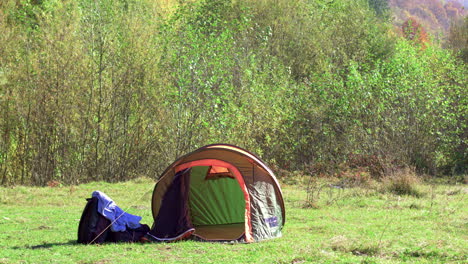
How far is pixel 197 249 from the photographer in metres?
9.47

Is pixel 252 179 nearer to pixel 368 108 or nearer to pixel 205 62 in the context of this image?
pixel 205 62

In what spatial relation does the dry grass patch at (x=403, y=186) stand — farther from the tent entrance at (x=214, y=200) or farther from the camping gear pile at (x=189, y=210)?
the camping gear pile at (x=189, y=210)

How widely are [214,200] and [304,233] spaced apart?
2325 millimetres

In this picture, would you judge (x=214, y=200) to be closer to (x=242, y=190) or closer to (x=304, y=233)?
(x=242, y=190)

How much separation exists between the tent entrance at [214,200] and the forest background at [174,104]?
28.6 ft

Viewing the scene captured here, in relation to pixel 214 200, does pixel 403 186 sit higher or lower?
higher

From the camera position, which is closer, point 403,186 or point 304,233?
point 304,233

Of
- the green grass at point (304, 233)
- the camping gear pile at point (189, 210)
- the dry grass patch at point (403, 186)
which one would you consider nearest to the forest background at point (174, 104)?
the dry grass patch at point (403, 186)

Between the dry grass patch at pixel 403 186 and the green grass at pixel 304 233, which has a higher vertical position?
the dry grass patch at pixel 403 186

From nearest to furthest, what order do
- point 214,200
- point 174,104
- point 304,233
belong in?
point 304,233 → point 214,200 → point 174,104

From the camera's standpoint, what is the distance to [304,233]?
35.9 ft

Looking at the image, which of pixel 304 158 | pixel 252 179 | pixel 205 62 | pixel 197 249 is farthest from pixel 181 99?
pixel 197 249

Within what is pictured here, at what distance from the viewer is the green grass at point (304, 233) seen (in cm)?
870

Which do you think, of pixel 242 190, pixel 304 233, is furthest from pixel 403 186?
pixel 242 190
